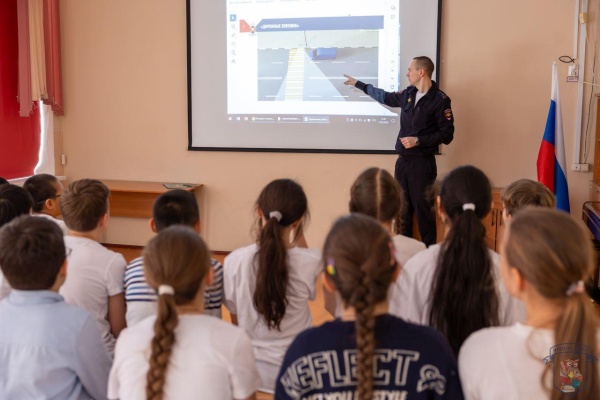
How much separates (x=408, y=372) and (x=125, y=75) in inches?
198

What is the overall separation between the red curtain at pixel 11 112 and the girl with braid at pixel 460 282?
4.48 metres

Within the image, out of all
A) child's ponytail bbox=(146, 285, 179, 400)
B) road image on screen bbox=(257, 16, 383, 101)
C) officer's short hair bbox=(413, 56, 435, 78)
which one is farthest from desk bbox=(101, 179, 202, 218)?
child's ponytail bbox=(146, 285, 179, 400)

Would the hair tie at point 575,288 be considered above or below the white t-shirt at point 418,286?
above

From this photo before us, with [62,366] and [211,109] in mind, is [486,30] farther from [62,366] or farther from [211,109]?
[62,366]

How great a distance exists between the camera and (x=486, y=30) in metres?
4.84

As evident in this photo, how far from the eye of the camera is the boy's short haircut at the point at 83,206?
2.30 m

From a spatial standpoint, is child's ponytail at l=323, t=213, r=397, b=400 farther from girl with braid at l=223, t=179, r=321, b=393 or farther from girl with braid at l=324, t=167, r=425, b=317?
girl with braid at l=324, t=167, r=425, b=317

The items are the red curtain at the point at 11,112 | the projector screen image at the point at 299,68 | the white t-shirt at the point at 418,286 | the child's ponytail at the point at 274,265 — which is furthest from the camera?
the red curtain at the point at 11,112

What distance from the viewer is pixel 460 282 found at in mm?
1838

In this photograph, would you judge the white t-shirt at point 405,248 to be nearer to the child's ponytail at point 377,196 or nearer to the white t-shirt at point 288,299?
the child's ponytail at point 377,196

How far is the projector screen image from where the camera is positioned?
5.01 metres

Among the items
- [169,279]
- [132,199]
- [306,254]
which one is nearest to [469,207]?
[306,254]

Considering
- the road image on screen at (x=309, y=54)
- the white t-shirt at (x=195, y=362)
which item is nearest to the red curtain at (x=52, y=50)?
the road image on screen at (x=309, y=54)

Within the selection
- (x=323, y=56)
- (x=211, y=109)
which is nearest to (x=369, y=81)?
(x=323, y=56)
